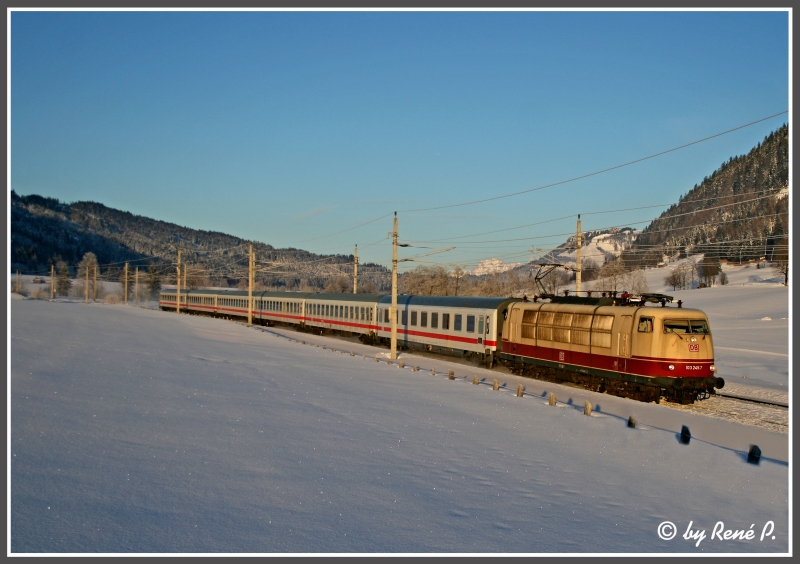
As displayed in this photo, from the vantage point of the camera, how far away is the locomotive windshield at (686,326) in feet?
66.0

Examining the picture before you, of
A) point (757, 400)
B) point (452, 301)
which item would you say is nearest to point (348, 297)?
point (452, 301)

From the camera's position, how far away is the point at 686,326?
2042cm

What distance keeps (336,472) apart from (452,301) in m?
25.8

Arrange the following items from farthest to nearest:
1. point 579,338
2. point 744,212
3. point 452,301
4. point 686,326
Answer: point 744,212
point 452,301
point 579,338
point 686,326

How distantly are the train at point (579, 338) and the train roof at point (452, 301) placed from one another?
0.07m

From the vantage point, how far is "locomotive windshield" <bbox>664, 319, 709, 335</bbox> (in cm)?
2012

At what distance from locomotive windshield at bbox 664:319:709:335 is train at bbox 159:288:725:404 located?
0.03 metres

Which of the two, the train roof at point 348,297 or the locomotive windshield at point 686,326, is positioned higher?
the train roof at point 348,297

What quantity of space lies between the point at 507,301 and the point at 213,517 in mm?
23830

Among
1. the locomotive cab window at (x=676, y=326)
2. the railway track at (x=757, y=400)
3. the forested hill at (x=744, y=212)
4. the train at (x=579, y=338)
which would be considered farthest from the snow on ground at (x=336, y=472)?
the forested hill at (x=744, y=212)

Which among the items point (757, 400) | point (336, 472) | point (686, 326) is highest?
point (686, 326)

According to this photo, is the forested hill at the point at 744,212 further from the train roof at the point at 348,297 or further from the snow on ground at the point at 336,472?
the snow on ground at the point at 336,472

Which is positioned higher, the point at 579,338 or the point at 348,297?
the point at 348,297

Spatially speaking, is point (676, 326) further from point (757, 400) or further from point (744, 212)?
point (744, 212)
